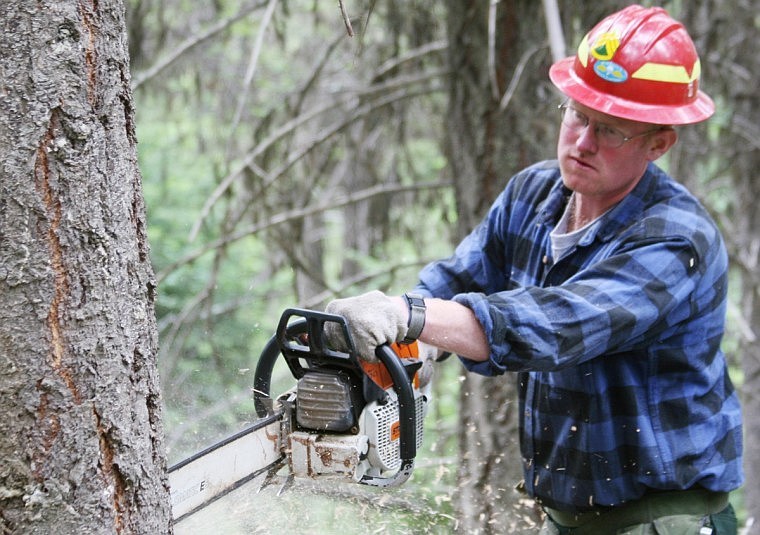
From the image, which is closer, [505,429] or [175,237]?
[505,429]

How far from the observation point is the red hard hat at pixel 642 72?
2516 mm

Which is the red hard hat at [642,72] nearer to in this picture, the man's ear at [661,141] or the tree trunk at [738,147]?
the man's ear at [661,141]

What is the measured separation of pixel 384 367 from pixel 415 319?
191mm

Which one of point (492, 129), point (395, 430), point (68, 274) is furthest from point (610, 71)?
point (68, 274)

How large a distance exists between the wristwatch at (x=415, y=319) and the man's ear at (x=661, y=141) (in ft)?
3.17

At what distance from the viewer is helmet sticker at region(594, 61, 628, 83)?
8.28 feet

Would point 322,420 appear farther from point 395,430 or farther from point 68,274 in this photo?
point 68,274

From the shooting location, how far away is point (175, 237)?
932 cm

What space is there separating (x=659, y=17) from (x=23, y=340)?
2.12m

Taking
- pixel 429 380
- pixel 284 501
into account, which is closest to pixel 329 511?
pixel 284 501

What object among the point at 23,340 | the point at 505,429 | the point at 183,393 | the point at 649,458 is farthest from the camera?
the point at 183,393

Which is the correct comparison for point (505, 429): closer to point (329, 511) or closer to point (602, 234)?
point (329, 511)

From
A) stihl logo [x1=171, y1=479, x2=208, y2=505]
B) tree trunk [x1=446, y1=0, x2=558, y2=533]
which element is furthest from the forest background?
stihl logo [x1=171, y1=479, x2=208, y2=505]

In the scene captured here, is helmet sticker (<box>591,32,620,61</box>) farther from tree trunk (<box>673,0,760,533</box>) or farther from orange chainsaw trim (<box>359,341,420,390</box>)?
tree trunk (<box>673,0,760,533</box>)
